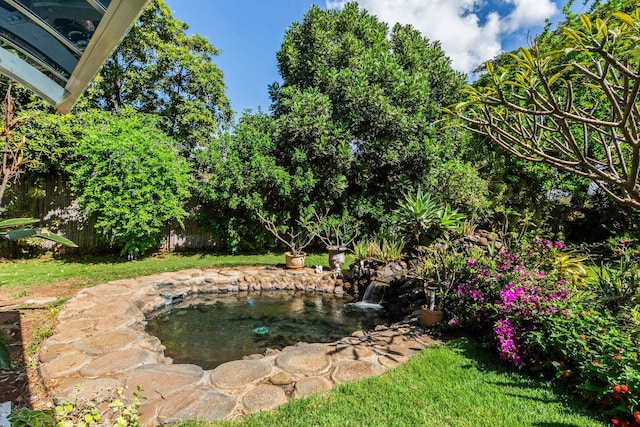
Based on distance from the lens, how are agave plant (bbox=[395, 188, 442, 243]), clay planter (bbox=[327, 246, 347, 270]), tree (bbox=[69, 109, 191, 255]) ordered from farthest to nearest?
tree (bbox=[69, 109, 191, 255]), clay planter (bbox=[327, 246, 347, 270]), agave plant (bbox=[395, 188, 442, 243])

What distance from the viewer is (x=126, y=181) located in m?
7.78

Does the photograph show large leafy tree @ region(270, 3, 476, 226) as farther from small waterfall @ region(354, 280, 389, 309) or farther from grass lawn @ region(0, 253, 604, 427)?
grass lawn @ region(0, 253, 604, 427)

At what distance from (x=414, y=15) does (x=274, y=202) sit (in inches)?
312

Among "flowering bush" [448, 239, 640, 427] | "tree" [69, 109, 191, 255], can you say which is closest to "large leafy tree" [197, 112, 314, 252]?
"tree" [69, 109, 191, 255]

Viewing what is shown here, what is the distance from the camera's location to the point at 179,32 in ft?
40.6

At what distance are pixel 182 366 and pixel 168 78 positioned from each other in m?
12.0

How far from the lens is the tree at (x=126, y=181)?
7660mm

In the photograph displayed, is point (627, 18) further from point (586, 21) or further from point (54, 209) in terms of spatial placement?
point (54, 209)

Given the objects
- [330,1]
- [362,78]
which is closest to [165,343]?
[362,78]

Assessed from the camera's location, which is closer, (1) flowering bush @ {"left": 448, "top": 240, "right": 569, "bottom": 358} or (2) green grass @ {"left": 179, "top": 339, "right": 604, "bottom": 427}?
(2) green grass @ {"left": 179, "top": 339, "right": 604, "bottom": 427}

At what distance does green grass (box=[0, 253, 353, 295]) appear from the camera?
6.06 m

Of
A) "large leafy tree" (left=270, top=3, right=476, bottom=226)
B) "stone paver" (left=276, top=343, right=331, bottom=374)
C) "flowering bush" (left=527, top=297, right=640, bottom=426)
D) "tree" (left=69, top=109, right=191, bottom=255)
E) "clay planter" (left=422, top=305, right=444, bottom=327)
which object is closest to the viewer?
"flowering bush" (left=527, top=297, right=640, bottom=426)

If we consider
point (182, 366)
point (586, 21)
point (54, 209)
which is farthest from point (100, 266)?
point (586, 21)

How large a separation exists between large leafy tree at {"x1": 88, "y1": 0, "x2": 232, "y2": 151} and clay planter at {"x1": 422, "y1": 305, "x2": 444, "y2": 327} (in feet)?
34.7
